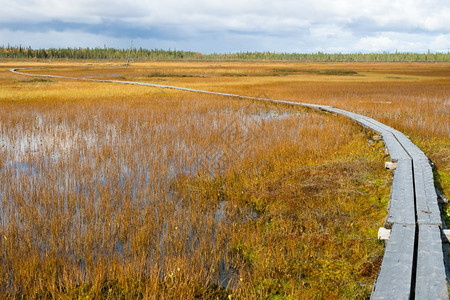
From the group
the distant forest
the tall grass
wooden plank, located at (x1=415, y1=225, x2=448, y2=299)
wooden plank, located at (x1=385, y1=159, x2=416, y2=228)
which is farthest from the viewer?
the distant forest

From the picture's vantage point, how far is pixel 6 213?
534cm

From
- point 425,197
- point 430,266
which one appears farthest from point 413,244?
Answer: point 425,197

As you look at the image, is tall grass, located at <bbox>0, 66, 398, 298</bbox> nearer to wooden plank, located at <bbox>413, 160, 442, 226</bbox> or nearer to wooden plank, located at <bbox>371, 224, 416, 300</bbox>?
wooden plank, located at <bbox>371, 224, 416, 300</bbox>

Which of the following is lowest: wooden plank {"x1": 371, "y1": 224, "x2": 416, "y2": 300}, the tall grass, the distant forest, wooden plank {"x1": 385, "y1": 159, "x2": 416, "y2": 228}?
the tall grass

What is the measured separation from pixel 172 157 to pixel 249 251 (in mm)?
4573

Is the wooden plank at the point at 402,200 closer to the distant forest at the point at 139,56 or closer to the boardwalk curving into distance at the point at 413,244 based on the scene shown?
the boardwalk curving into distance at the point at 413,244

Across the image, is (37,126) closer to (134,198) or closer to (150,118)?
(150,118)

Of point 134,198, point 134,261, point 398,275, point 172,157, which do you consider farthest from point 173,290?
point 172,157

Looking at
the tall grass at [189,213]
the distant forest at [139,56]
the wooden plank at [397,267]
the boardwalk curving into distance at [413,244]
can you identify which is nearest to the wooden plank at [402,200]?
the boardwalk curving into distance at [413,244]

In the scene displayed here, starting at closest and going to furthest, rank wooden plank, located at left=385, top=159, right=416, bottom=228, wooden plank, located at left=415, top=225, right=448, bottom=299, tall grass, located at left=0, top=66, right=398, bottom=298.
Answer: wooden plank, located at left=415, top=225, right=448, bottom=299 → tall grass, located at left=0, top=66, right=398, bottom=298 → wooden plank, located at left=385, top=159, right=416, bottom=228

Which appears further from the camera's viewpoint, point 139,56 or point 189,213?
point 139,56

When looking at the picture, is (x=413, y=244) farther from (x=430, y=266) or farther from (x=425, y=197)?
(x=425, y=197)

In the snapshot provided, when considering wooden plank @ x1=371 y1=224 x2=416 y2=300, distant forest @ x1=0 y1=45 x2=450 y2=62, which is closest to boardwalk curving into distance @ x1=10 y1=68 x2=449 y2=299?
wooden plank @ x1=371 y1=224 x2=416 y2=300

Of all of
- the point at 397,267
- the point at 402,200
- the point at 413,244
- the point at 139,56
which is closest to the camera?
the point at 397,267
